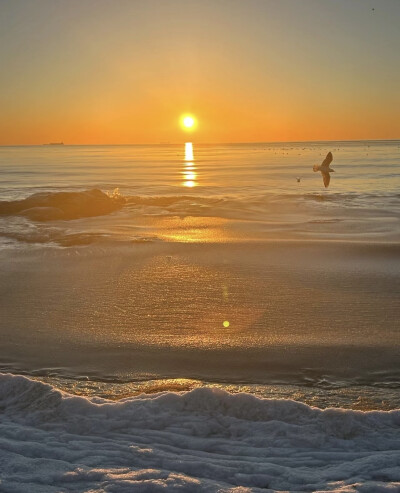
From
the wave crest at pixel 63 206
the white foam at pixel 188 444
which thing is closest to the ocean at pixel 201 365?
the white foam at pixel 188 444

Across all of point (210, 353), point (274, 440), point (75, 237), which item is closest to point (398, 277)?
point (210, 353)

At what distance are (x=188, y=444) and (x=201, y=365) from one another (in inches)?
56.0

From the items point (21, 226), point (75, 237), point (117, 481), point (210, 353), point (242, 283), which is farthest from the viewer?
point (21, 226)

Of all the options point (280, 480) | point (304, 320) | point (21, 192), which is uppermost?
point (21, 192)

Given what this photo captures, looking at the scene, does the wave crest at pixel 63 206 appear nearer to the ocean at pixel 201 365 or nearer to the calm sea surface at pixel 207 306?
the calm sea surface at pixel 207 306

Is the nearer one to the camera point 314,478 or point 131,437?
point 314,478

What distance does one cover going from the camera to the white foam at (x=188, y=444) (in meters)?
3.48

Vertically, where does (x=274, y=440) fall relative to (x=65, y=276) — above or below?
below

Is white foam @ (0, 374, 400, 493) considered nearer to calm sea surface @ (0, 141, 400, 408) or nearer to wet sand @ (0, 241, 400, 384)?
calm sea surface @ (0, 141, 400, 408)

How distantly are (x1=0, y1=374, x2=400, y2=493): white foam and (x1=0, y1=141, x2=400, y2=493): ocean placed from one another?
1 centimetres

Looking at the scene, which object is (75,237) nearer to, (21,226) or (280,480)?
(21,226)

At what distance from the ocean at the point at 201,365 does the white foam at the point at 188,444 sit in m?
0.01

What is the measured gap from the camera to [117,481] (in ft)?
11.3

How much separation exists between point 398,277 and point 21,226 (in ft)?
32.5
